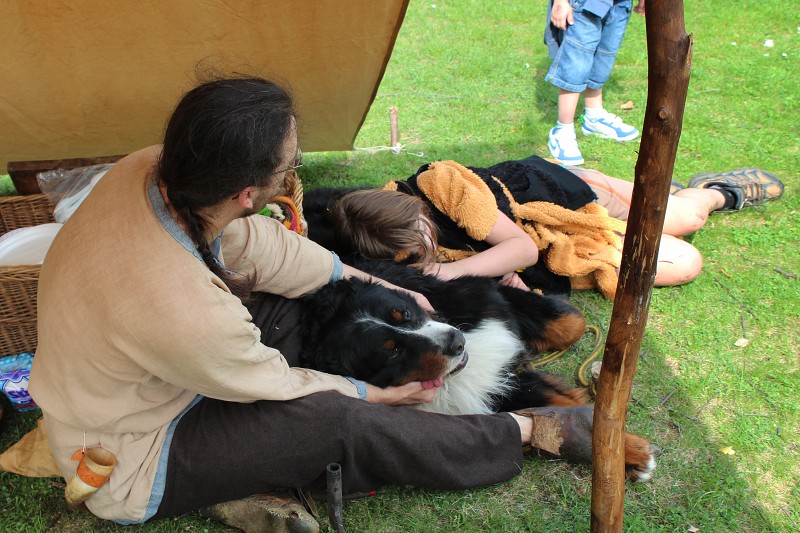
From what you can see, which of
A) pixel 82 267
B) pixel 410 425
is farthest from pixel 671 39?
pixel 82 267

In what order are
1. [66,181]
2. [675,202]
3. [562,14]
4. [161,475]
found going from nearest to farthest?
1. [161,475]
2. [66,181]
3. [675,202]
4. [562,14]

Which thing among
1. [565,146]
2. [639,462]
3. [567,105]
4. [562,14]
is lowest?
[639,462]

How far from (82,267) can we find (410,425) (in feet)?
3.74

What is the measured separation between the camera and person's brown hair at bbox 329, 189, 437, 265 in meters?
3.08

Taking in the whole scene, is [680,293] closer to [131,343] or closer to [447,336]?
[447,336]

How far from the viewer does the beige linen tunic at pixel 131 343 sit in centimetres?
178

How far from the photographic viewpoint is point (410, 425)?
2.29 metres

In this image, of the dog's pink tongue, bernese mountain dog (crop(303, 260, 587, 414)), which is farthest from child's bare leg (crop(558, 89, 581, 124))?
the dog's pink tongue

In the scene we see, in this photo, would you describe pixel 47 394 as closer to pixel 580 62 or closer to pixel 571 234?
pixel 571 234

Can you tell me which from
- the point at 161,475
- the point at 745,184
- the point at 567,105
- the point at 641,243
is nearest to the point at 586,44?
the point at 567,105

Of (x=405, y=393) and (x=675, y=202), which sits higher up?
(x=675, y=202)

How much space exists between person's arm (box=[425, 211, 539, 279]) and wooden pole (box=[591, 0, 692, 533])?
126 cm

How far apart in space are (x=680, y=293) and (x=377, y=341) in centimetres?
180

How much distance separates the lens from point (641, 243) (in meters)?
1.74
